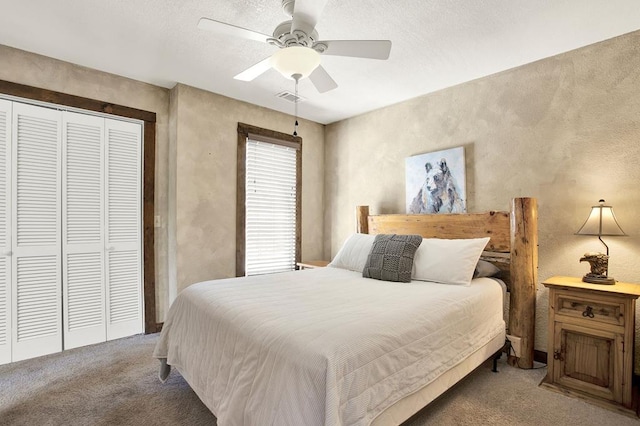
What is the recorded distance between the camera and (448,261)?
2646 millimetres

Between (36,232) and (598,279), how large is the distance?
4612 millimetres

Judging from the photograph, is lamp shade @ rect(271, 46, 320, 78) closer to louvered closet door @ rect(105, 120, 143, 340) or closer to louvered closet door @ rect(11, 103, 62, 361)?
louvered closet door @ rect(105, 120, 143, 340)

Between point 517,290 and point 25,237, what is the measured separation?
A: 4.30 m

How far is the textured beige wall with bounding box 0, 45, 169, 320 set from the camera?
9.05 feet

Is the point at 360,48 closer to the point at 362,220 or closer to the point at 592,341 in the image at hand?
the point at 362,220

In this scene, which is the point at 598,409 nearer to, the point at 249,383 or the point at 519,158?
the point at 519,158

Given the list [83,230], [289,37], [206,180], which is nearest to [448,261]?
[289,37]

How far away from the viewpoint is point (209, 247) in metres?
3.61

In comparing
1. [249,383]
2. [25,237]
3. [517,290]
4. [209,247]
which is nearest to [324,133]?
[209,247]

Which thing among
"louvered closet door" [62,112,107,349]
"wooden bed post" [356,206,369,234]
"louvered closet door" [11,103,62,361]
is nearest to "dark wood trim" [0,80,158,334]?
"louvered closet door" [62,112,107,349]

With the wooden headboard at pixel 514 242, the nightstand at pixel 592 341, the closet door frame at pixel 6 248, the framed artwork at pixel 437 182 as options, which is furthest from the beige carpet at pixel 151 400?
the framed artwork at pixel 437 182

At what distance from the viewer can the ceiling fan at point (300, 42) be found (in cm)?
175

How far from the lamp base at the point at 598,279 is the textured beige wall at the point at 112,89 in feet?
12.8

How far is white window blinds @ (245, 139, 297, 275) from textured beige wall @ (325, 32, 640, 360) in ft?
5.59
